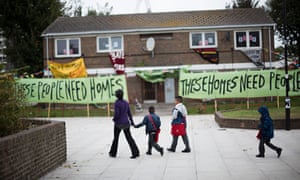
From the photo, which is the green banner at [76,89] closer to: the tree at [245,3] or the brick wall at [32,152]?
the brick wall at [32,152]

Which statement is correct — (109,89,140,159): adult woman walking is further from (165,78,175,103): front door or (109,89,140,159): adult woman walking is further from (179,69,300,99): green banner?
(165,78,175,103): front door

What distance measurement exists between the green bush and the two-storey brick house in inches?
859

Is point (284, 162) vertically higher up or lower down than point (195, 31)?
lower down

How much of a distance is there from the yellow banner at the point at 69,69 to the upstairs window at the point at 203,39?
8645 mm

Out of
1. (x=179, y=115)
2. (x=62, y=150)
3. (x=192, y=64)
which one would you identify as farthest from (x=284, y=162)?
(x=192, y=64)

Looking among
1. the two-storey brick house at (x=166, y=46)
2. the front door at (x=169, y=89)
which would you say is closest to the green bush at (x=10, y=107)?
the two-storey brick house at (x=166, y=46)

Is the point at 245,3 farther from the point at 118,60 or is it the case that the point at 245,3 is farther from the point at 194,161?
the point at 194,161

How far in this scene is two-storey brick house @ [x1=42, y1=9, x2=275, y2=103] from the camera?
3112 cm

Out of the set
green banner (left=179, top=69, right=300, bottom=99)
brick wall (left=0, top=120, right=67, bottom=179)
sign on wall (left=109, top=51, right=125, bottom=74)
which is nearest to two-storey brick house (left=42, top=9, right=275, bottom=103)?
sign on wall (left=109, top=51, right=125, bottom=74)

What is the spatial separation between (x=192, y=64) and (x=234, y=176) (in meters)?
23.3

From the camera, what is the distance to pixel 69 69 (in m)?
30.9

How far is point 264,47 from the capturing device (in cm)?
3122

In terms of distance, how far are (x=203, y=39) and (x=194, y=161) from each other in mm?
22442

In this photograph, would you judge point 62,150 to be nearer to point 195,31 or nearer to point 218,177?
point 218,177
